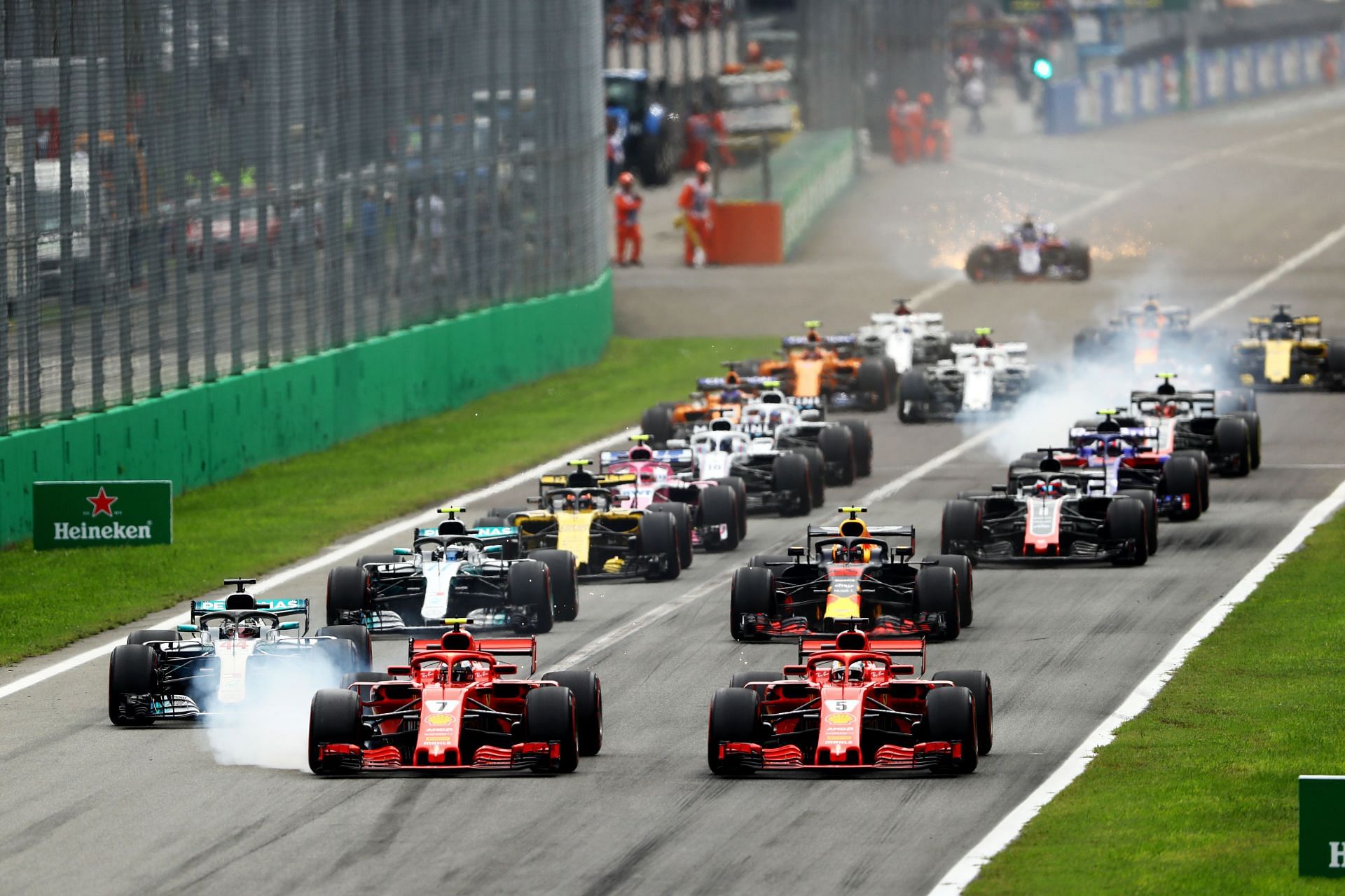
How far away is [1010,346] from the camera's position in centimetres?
4444

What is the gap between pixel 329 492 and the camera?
37.4 meters

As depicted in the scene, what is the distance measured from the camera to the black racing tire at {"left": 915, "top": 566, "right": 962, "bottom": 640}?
24.9 m

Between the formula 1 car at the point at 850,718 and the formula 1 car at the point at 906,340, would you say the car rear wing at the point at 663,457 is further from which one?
the formula 1 car at the point at 906,340

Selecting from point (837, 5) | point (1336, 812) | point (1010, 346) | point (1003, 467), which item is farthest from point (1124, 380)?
point (837, 5)

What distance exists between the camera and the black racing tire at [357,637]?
2172cm

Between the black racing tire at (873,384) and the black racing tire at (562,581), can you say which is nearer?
the black racing tire at (562,581)

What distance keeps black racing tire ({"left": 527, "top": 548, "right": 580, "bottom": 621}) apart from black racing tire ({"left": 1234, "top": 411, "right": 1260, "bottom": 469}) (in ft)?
46.4

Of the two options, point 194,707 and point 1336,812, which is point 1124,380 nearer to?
point 194,707

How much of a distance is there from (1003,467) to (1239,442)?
3.68 m

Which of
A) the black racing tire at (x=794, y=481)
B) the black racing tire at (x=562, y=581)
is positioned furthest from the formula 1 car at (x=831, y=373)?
the black racing tire at (x=562, y=581)

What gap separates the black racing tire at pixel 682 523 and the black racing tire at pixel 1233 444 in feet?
32.9

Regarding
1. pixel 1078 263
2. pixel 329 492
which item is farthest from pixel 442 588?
pixel 1078 263

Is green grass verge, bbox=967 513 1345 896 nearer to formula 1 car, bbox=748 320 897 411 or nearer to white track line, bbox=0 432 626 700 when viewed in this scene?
white track line, bbox=0 432 626 700

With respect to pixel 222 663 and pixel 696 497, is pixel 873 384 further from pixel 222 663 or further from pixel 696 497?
pixel 222 663
